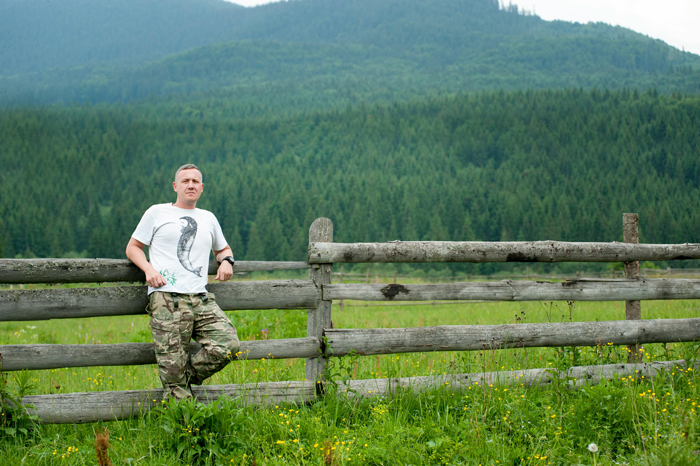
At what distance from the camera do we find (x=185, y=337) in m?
3.58

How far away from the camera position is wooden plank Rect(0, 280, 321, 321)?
373 centimetres

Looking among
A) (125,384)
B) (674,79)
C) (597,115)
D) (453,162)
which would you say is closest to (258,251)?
(453,162)

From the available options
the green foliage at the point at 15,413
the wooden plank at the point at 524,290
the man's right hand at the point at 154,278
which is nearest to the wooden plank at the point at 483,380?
the wooden plank at the point at 524,290

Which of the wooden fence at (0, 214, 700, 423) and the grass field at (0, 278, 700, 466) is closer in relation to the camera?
the grass field at (0, 278, 700, 466)

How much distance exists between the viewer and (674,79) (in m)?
190

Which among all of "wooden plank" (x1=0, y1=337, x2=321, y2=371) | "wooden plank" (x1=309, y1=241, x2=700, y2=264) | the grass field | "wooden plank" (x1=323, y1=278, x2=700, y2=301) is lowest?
the grass field

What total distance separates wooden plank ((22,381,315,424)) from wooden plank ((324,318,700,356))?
49 cm

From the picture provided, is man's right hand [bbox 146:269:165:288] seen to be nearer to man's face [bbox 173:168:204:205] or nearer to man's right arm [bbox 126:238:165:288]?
man's right arm [bbox 126:238:165:288]

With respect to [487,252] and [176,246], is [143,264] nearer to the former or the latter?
[176,246]

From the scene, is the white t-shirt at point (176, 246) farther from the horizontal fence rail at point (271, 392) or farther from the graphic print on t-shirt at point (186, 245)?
the horizontal fence rail at point (271, 392)

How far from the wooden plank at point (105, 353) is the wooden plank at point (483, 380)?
1.70 ft

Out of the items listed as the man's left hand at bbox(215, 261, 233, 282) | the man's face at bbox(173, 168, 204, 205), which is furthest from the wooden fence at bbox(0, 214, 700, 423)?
the man's face at bbox(173, 168, 204, 205)

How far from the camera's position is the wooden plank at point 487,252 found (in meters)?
4.23

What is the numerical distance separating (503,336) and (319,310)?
168cm
